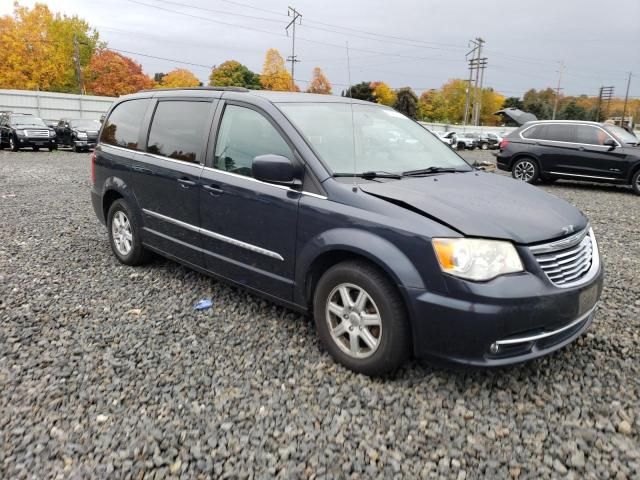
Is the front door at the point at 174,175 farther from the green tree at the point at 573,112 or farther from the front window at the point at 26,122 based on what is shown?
the green tree at the point at 573,112

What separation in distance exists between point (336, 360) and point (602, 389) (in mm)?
1601

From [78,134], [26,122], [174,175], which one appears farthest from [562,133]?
[26,122]

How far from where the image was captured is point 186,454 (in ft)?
7.87

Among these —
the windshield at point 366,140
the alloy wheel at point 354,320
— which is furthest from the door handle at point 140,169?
the alloy wheel at point 354,320

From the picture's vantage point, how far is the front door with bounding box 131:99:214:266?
4.09 meters

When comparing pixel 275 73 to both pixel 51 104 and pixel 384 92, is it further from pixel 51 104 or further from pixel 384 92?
pixel 51 104

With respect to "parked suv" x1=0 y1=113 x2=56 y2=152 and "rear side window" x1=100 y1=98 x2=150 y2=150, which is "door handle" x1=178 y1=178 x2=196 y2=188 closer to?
"rear side window" x1=100 y1=98 x2=150 y2=150

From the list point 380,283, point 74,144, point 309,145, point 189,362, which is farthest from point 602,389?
point 74,144

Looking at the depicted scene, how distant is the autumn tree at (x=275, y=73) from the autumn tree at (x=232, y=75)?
12573mm

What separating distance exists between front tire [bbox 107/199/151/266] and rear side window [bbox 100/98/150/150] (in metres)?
0.62

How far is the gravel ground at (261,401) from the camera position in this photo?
2.36m

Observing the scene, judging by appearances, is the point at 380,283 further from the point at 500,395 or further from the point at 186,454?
the point at 186,454

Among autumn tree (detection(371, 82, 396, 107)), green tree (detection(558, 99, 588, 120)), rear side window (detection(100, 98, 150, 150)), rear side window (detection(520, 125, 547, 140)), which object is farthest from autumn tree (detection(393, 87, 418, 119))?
rear side window (detection(100, 98, 150, 150))

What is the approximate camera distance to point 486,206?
299 cm
